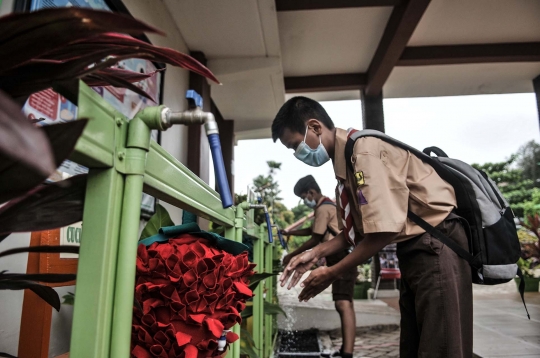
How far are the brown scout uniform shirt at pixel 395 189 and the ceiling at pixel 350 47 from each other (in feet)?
6.91

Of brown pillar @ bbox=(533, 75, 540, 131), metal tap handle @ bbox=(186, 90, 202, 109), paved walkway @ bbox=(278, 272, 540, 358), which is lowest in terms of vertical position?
paved walkway @ bbox=(278, 272, 540, 358)

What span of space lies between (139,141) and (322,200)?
320 centimetres

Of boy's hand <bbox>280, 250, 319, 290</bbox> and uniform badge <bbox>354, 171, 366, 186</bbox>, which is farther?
boy's hand <bbox>280, 250, 319, 290</bbox>

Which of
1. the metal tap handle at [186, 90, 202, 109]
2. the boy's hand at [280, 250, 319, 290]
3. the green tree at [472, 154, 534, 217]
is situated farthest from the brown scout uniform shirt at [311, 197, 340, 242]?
the green tree at [472, 154, 534, 217]

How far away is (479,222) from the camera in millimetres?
1327

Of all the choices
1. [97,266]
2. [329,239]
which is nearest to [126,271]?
[97,266]

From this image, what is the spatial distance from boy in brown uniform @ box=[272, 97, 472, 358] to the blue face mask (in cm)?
12

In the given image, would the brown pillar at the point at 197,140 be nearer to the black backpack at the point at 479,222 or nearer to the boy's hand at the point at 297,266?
the boy's hand at the point at 297,266

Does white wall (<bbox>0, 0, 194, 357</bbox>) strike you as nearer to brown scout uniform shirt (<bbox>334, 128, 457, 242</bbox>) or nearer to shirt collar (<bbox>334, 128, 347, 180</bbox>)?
shirt collar (<bbox>334, 128, 347, 180</bbox>)

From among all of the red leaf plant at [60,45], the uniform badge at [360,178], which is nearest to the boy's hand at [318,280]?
the uniform badge at [360,178]

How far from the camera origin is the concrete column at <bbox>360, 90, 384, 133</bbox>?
5.14m

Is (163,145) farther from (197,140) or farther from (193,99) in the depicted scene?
(193,99)

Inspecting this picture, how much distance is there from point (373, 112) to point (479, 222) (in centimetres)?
407

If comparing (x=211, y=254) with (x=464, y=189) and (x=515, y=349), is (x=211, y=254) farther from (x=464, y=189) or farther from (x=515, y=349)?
(x=515, y=349)
